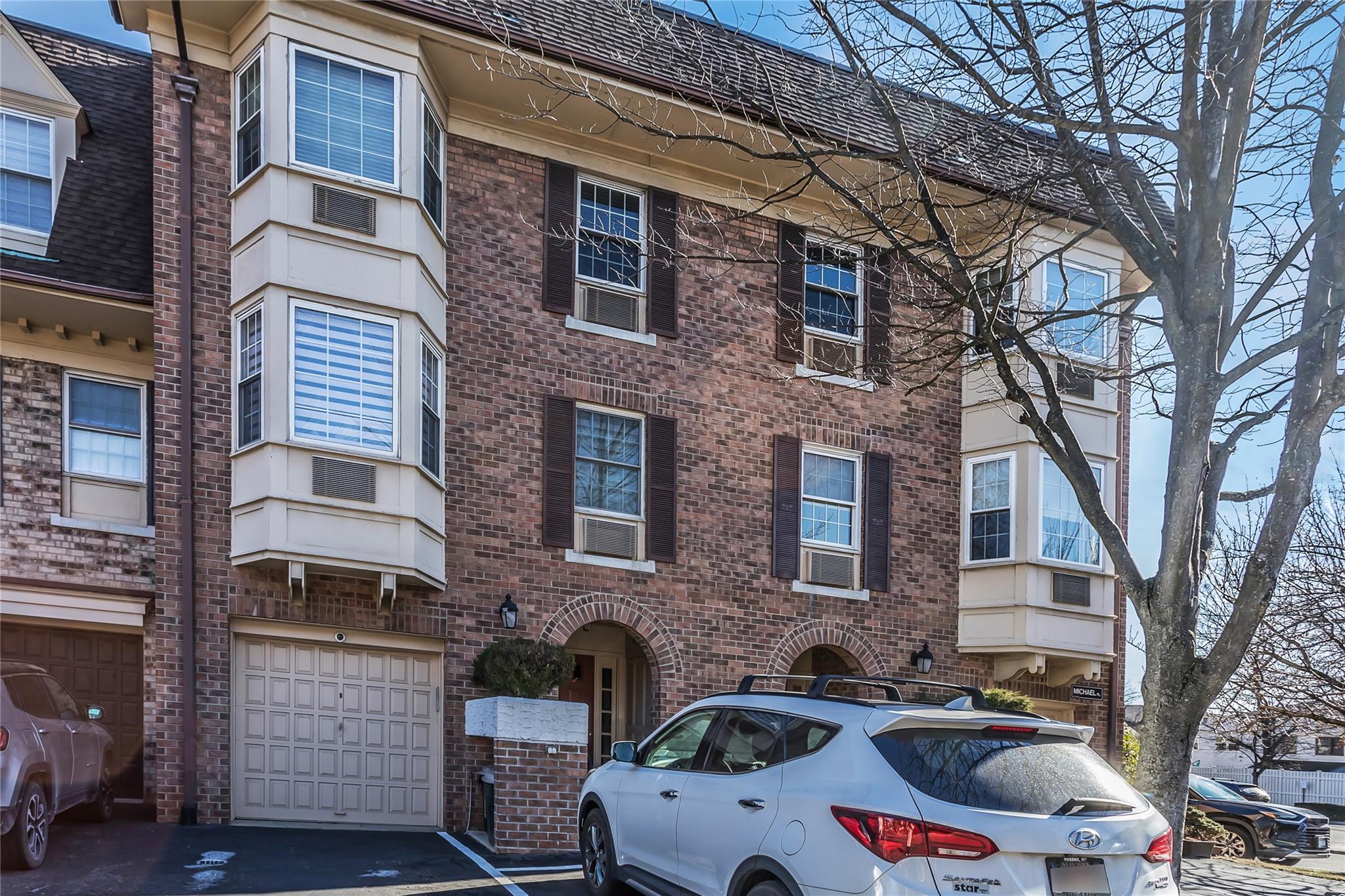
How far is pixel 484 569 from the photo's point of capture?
14.0 metres

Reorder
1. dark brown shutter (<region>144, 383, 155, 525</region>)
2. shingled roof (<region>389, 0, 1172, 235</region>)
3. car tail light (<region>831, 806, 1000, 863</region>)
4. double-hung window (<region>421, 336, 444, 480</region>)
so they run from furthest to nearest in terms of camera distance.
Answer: dark brown shutter (<region>144, 383, 155, 525</region>) → double-hung window (<region>421, 336, 444, 480</region>) → shingled roof (<region>389, 0, 1172, 235</region>) → car tail light (<region>831, 806, 1000, 863</region>)

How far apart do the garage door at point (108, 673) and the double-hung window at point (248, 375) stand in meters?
3.64

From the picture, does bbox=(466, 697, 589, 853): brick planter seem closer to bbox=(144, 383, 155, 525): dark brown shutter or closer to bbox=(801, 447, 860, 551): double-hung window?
bbox=(144, 383, 155, 525): dark brown shutter

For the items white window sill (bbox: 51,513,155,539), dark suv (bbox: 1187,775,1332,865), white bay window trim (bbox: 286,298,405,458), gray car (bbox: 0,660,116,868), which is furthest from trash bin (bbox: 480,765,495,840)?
dark suv (bbox: 1187,775,1332,865)

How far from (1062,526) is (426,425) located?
992cm

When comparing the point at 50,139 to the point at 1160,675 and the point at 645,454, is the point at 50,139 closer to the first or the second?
the point at 645,454

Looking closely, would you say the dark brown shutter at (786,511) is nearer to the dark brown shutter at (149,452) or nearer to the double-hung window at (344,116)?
the double-hung window at (344,116)

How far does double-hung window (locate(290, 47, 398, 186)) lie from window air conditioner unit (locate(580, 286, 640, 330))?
3.08 metres

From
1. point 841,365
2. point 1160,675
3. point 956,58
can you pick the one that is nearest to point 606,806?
point 1160,675

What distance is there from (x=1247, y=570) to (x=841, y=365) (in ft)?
30.3

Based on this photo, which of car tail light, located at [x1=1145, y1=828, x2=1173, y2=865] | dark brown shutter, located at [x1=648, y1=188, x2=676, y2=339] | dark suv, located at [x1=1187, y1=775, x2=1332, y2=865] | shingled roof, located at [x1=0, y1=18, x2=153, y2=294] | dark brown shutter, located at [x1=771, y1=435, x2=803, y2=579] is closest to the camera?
car tail light, located at [x1=1145, y1=828, x2=1173, y2=865]

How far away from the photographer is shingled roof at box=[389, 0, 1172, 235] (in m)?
10.7

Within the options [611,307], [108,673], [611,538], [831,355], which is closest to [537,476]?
[611,538]

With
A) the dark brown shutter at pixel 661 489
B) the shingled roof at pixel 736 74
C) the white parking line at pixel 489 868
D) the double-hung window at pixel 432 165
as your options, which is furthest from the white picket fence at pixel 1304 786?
the double-hung window at pixel 432 165
